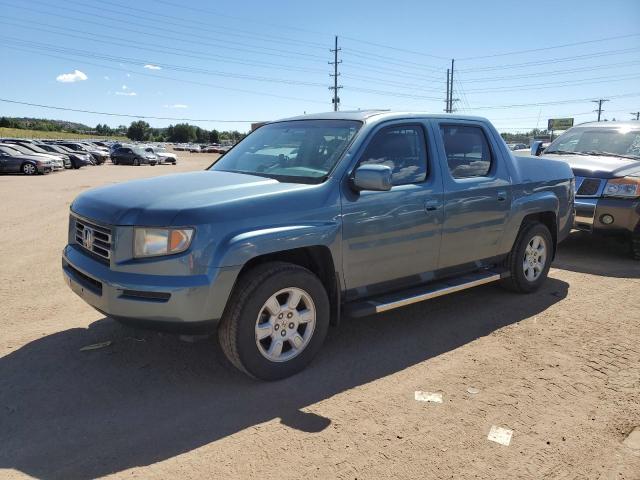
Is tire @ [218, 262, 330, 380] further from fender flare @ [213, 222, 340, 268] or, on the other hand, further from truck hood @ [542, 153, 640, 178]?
truck hood @ [542, 153, 640, 178]

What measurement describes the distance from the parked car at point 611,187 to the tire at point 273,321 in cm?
523

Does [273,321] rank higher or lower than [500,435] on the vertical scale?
higher

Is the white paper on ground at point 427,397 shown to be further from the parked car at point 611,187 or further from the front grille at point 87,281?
the parked car at point 611,187

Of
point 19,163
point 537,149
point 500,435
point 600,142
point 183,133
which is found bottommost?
point 500,435

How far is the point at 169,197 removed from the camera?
11.2 feet

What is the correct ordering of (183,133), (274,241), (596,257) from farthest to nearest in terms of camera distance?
(183,133), (596,257), (274,241)

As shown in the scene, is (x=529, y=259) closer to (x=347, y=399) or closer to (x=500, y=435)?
(x=500, y=435)

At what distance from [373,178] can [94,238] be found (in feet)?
6.41

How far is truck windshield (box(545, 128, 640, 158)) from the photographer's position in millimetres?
8172

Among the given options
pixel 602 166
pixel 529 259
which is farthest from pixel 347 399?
pixel 602 166

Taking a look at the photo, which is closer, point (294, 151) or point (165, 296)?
point (165, 296)

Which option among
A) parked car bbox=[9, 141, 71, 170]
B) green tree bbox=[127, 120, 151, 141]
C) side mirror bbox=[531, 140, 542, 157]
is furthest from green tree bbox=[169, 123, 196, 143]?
side mirror bbox=[531, 140, 542, 157]

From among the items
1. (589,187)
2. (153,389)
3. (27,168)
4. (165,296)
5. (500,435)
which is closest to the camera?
(500,435)

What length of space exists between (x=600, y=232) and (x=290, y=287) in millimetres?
5652
